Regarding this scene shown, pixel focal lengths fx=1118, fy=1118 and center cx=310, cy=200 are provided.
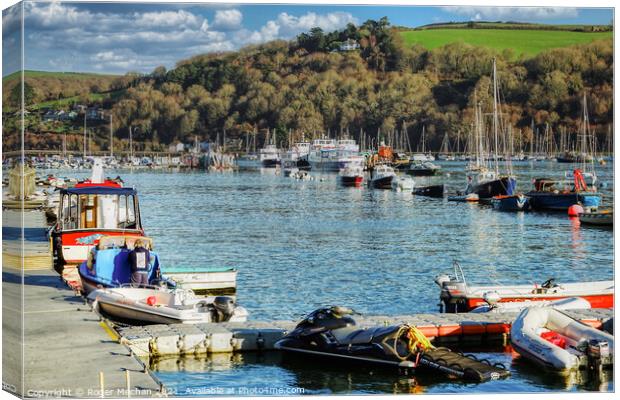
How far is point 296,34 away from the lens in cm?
1753

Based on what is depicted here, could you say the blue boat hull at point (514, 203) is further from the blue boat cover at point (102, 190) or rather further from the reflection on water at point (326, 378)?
the reflection on water at point (326, 378)

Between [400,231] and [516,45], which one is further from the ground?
[516,45]

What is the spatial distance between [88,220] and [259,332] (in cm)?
1082

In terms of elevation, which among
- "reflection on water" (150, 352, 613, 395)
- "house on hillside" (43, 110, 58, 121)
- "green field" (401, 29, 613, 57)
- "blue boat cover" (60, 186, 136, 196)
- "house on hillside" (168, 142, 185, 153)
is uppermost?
"green field" (401, 29, 613, 57)

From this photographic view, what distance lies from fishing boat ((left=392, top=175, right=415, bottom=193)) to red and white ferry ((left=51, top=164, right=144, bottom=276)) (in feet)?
125

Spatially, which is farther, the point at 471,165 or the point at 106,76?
the point at 471,165

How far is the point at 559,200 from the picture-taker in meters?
49.2

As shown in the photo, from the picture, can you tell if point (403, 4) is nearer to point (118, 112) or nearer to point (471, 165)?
point (118, 112)

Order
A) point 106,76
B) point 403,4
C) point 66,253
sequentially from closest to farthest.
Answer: point 403,4
point 106,76
point 66,253

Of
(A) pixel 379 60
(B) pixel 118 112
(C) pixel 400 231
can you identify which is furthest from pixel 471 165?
(A) pixel 379 60

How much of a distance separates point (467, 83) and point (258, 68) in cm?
1058

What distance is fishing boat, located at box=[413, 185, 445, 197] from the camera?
6097 cm

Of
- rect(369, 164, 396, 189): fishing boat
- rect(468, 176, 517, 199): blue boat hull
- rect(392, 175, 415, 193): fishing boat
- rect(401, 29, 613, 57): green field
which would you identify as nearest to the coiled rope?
rect(401, 29, 613, 57): green field

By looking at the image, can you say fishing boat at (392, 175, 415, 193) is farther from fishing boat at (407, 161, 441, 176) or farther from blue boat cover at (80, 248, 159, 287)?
blue boat cover at (80, 248, 159, 287)
